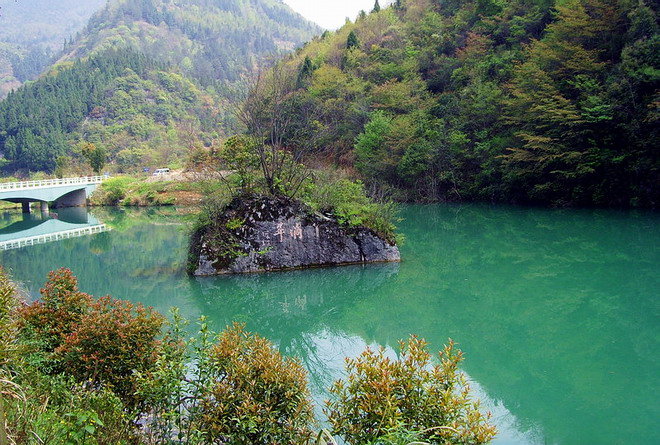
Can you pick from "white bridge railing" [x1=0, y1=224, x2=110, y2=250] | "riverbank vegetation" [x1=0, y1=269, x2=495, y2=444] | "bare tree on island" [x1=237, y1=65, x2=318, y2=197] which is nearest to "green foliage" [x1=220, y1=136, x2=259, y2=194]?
"bare tree on island" [x1=237, y1=65, x2=318, y2=197]

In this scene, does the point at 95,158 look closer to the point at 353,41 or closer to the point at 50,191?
the point at 50,191

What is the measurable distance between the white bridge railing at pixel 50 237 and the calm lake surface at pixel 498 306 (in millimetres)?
2546

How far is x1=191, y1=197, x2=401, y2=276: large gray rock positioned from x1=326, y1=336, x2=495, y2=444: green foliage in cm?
857

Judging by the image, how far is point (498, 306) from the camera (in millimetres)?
8773

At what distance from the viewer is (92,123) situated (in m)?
68.1

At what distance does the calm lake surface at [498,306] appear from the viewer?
5.18 meters

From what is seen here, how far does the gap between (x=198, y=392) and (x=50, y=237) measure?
22.0 m

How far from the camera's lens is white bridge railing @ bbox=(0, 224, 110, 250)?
19792 mm

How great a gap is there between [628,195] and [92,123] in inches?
2732

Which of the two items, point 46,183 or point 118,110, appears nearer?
point 46,183

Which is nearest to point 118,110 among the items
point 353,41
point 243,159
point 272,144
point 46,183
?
point 46,183

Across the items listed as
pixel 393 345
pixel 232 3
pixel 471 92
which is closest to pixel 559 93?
pixel 471 92

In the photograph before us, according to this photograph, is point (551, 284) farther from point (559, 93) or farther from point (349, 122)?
point (349, 122)

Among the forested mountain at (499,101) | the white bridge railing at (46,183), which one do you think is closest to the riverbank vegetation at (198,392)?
the forested mountain at (499,101)
